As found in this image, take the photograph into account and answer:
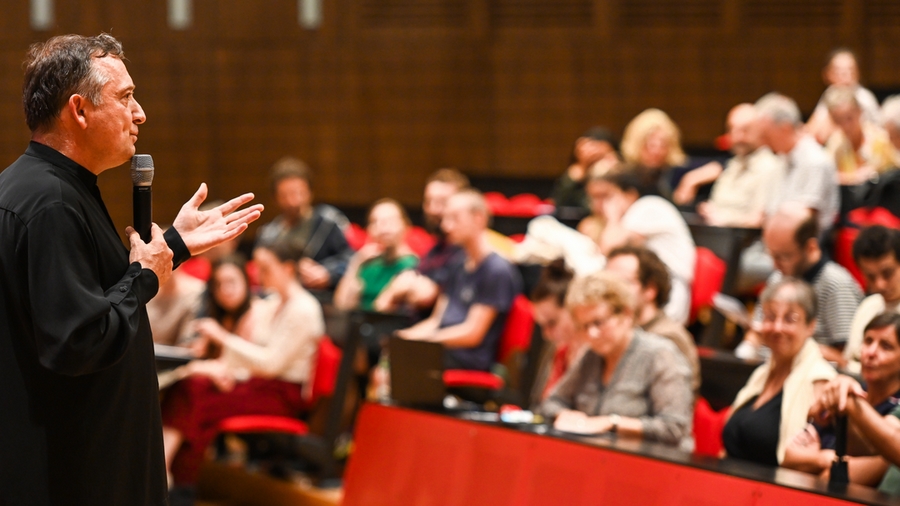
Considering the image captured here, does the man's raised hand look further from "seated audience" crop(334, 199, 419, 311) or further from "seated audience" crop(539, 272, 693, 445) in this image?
"seated audience" crop(334, 199, 419, 311)

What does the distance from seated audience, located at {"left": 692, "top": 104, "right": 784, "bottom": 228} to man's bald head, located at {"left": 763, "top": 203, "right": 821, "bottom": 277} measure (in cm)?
151

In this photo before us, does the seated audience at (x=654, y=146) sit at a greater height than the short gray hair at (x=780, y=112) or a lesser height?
lesser

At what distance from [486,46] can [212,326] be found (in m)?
3.79

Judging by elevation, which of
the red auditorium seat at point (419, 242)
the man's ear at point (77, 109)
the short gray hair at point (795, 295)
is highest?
the man's ear at point (77, 109)

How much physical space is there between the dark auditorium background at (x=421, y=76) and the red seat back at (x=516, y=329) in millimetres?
3252

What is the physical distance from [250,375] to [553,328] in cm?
137

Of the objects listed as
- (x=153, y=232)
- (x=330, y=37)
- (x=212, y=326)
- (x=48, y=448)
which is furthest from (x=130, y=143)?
(x=330, y=37)

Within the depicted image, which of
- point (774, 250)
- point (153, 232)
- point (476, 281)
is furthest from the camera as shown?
point (476, 281)

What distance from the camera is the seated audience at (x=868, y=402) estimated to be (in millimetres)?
2248

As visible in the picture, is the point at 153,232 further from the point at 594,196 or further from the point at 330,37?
the point at 330,37

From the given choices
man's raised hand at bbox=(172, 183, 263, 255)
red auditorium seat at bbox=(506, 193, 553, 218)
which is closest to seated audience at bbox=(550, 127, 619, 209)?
red auditorium seat at bbox=(506, 193, 553, 218)

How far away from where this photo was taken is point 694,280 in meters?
4.46

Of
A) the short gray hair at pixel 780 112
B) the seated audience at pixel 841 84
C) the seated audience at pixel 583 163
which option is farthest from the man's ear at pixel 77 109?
the seated audience at pixel 841 84

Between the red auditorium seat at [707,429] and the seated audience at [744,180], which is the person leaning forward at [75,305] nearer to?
the red auditorium seat at [707,429]
